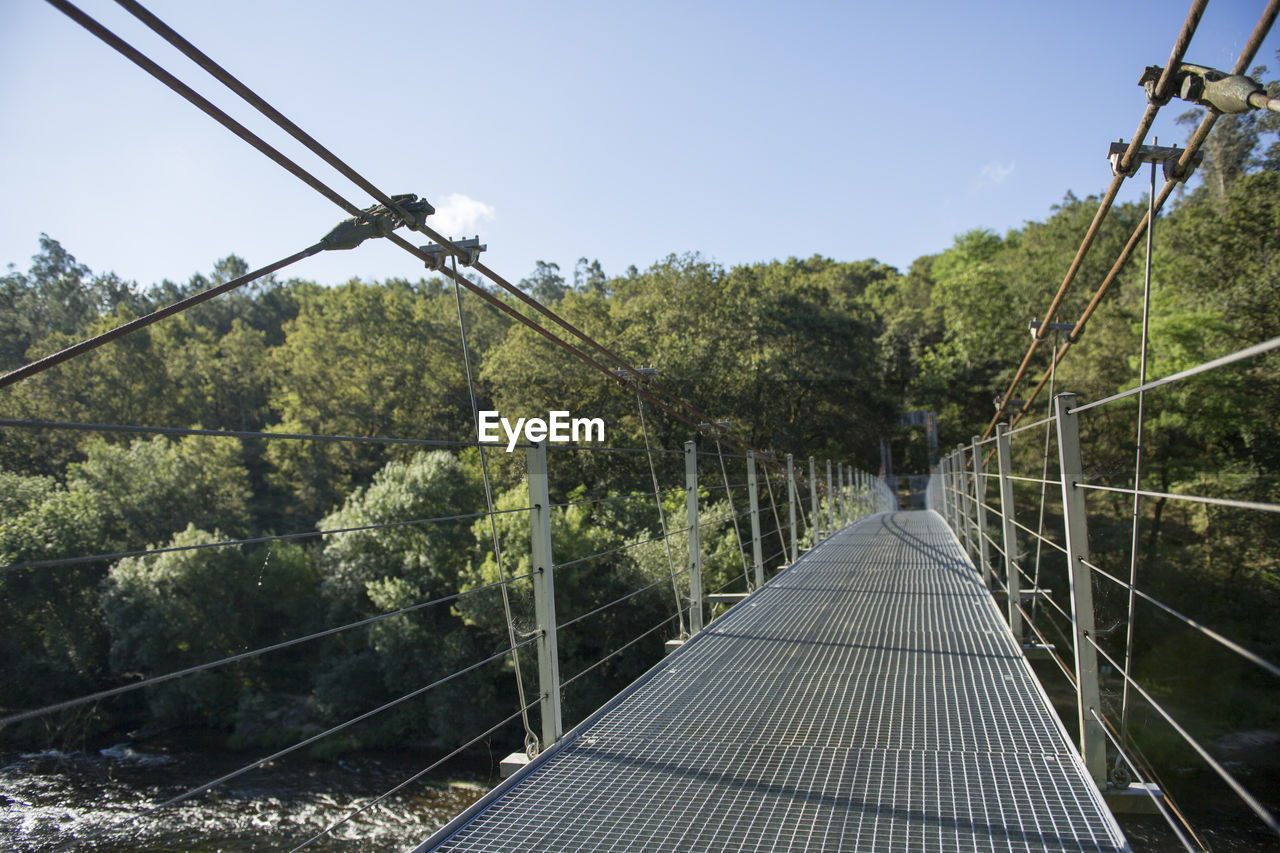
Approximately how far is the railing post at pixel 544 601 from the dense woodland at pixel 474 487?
7.76 metres

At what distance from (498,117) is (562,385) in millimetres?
14332

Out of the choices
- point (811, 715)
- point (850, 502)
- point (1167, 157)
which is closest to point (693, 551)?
point (811, 715)

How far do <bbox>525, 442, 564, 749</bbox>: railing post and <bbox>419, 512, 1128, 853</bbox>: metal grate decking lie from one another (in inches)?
4.2

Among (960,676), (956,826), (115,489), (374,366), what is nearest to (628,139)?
(960,676)

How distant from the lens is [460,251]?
2.43 metres

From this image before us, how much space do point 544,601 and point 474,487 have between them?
1647cm

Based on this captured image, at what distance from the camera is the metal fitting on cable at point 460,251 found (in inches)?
96.0

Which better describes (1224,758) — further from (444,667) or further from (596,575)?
(444,667)

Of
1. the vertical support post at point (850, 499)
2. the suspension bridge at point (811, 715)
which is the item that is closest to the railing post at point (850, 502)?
the vertical support post at point (850, 499)

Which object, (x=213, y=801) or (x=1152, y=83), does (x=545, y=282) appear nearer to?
(x=213, y=801)

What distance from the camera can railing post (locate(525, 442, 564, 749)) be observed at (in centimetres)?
192

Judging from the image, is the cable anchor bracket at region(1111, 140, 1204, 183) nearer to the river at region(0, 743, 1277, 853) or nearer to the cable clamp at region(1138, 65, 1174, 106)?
the cable clamp at region(1138, 65, 1174, 106)

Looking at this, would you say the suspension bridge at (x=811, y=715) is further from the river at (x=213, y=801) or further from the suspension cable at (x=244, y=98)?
the river at (x=213, y=801)

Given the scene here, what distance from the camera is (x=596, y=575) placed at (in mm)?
15250
